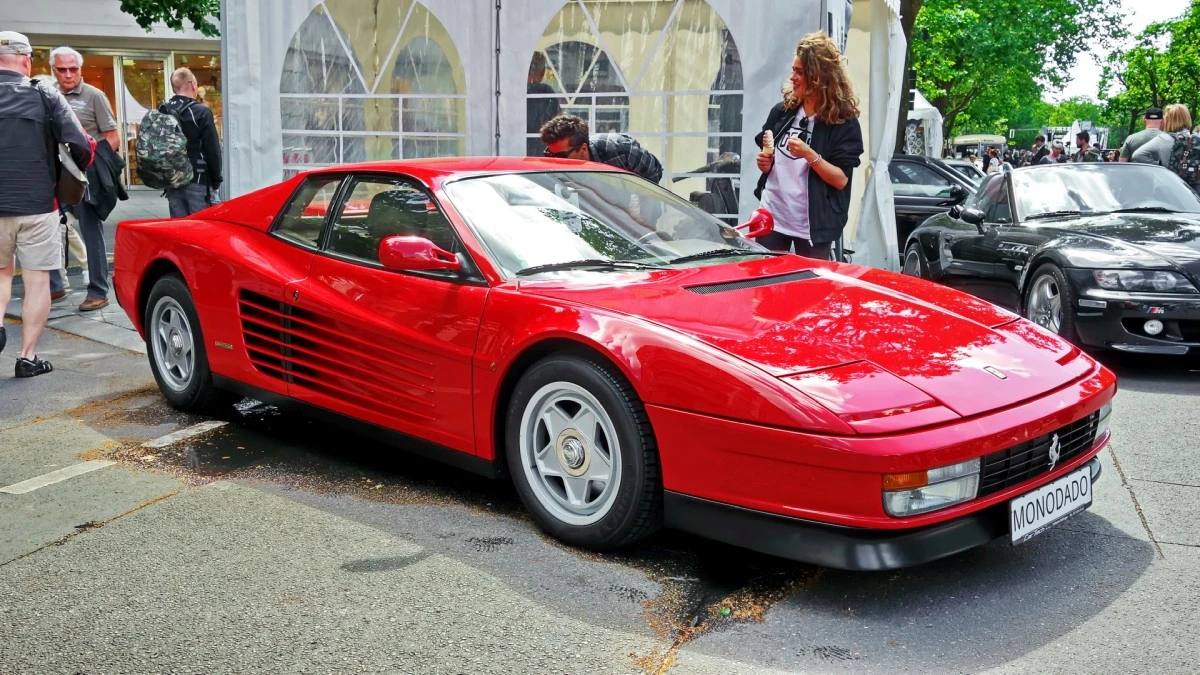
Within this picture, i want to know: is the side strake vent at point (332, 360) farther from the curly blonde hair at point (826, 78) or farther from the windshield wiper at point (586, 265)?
the curly blonde hair at point (826, 78)

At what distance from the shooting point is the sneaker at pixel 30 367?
20.4ft

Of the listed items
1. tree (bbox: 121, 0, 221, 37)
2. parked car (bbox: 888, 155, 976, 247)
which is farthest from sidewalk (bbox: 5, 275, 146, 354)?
tree (bbox: 121, 0, 221, 37)

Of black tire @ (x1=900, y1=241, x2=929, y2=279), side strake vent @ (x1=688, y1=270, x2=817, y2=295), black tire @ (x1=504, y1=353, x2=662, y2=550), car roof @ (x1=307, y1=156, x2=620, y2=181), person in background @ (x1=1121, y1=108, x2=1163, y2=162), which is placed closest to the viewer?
black tire @ (x1=504, y1=353, x2=662, y2=550)

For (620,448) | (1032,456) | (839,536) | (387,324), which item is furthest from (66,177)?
(1032,456)

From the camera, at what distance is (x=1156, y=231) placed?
22.7 feet

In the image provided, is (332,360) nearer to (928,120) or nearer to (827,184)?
(827,184)

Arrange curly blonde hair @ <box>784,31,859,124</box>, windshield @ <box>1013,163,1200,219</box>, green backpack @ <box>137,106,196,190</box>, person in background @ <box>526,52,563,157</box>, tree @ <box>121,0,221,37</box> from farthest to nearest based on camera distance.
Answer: tree @ <box>121,0,221,37</box> → person in background @ <box>526,52,563,157</box> → green backpack @ <box>137,106,196,190</box> → windshield @ <box>1013,163,1200,219</box> → curly blonde hair @ <box>784,31,859,124</box>

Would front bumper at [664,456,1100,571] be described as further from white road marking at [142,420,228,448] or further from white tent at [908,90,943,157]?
white tent at [908,90,943,157]

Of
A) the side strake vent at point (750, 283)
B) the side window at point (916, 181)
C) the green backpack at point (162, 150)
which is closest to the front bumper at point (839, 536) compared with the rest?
the side strake vent at point (750, 283)

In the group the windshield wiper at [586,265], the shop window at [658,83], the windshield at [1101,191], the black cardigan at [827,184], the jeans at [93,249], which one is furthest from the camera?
the shop window at [658,83]

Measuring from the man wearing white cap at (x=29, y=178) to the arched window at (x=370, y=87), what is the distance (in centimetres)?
355

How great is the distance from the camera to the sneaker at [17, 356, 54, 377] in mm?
6207

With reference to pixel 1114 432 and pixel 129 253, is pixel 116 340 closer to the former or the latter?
pixel 129 253

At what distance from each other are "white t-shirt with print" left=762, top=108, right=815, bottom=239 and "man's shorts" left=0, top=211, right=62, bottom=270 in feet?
12.8
